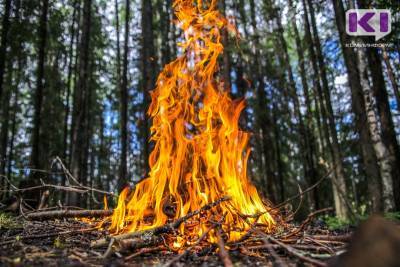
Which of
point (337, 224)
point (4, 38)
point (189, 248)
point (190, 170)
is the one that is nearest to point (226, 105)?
point (190, 170)

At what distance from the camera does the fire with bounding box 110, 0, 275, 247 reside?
12.4 ft

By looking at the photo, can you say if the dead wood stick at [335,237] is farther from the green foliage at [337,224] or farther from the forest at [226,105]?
the green foliage at [337,224]

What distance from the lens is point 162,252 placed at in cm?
326

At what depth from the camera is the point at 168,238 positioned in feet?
11.4

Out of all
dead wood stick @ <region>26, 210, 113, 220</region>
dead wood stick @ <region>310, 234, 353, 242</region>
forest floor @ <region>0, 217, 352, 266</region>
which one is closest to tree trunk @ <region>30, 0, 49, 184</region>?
dead wood stick @ <region>26, 210, 113, 220</region>

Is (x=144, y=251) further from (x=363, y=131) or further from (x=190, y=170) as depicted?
(x=363, y=131)

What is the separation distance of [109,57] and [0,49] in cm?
1606

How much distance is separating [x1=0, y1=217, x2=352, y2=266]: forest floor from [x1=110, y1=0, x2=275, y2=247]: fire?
0.91 feet

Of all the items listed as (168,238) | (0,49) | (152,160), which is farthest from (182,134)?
(0,49)

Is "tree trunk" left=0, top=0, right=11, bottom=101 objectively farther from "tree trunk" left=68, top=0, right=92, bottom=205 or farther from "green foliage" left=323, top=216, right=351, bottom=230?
"green foliage" left=323, top=216, right=351, bottom=230

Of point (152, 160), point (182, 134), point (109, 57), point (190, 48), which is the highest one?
point (109, 57)

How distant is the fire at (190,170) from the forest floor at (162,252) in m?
0.28

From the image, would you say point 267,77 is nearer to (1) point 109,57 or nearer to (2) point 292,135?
(2) point 292,135

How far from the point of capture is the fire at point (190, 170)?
3.78 metres
